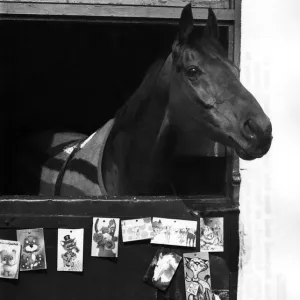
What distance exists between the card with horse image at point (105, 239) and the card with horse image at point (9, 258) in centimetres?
35

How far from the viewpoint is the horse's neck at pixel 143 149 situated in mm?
2998

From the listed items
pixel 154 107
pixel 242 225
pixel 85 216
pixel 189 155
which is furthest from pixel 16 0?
pixel 242 225

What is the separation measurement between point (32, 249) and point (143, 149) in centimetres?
73

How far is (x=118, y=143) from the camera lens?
311cm

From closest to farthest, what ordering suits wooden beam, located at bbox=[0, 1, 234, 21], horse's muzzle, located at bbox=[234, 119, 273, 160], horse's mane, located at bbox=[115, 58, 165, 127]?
horse's muzzle, located at bbox=[234, 119, 273, 160]
wooden beam, located at bbox=[0, 1, 234, 21]
horse's mane, located at bbox=[115, 58, 165, 127]

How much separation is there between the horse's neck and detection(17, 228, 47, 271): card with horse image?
18.5 inches

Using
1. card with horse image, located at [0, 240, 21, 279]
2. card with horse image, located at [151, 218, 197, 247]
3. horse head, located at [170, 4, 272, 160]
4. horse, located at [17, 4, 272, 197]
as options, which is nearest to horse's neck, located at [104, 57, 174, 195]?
horse, located at [17, 4, 272, 197]

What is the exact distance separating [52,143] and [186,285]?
1.58 meters

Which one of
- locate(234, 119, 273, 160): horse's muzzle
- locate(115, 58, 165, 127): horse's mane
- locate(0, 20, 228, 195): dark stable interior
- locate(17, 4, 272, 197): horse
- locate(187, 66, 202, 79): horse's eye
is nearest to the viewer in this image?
locate(234, 119, 273, 160): horse's muzzle

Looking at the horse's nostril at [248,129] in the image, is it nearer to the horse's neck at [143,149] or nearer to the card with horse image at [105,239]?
the horse's neck at [143,149]

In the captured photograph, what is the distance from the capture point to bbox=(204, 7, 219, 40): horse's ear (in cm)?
276

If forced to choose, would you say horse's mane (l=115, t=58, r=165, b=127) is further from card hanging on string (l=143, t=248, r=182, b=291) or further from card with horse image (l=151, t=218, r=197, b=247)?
card hanging on string (l=143, t=248, r=182, b=291)

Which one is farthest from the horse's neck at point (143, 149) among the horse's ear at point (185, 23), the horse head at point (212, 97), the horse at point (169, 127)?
the horse's ear at point (185, 23)

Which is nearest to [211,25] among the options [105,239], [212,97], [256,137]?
[212,97]
